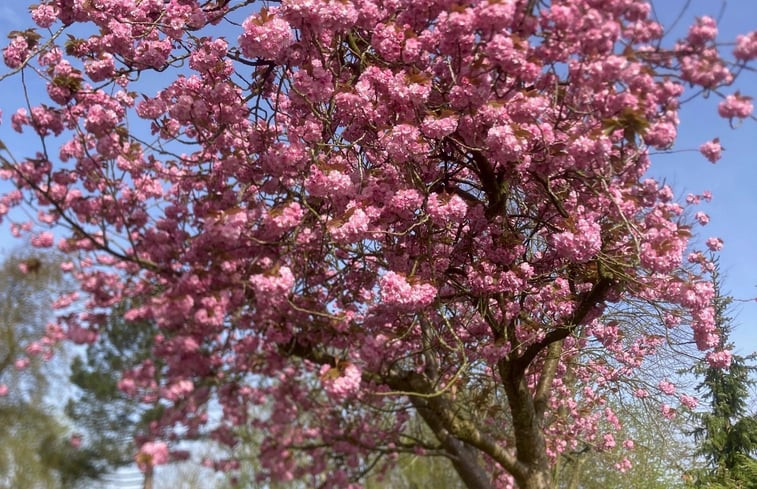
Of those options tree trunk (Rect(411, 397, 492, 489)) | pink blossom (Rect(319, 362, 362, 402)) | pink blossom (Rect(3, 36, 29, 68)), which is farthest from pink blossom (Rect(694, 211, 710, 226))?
pink blossom (Rect(3, 36, 29, 68))

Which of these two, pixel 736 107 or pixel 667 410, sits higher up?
pixel 736 107

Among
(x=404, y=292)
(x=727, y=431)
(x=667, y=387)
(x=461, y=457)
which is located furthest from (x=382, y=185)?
(x=727, y=431)

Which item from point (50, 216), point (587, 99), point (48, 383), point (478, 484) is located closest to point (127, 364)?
point (48, 383)

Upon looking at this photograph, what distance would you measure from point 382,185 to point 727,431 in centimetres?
1349

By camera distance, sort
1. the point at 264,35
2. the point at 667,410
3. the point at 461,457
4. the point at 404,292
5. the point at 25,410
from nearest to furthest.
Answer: the point at 264,35
the point at 404,292
the point at 461,457
the point at 667,410
the point at 25,410

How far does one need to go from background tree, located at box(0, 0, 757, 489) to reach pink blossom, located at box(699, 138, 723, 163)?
2 cm

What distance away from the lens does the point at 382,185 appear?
14.7 feet

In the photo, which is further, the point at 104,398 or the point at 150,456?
the point at 104,398

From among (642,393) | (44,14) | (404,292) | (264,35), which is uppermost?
(44,14)

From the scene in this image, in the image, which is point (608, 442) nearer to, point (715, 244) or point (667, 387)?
point (667, 387)

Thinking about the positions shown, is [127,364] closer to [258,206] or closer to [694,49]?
[258,206]

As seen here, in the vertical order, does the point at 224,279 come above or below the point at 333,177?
below

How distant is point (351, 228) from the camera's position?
3969mm

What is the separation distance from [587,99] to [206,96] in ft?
9.85
